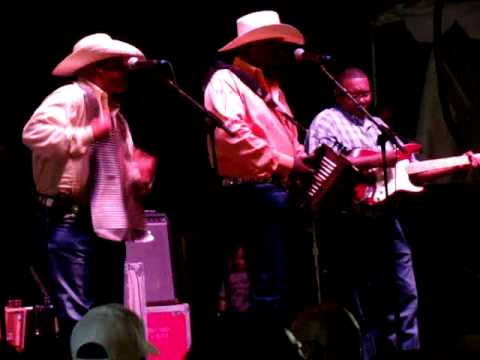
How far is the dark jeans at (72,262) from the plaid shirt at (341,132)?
2.04m

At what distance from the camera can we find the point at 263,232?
19.5 feet

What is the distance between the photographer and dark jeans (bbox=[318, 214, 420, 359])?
700 cm

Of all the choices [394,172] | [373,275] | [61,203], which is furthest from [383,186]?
[61,203]


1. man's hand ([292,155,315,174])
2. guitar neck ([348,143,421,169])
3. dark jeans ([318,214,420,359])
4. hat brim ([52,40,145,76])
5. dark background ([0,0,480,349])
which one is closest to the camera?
hat brim ([52,40,145,76])

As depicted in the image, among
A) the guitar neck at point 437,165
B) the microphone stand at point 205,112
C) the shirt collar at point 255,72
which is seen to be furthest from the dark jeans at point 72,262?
the guitar neck at point 437,165

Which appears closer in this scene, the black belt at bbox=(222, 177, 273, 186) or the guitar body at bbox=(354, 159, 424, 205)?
the black belt at bbox=(222, 177, 273, 186)

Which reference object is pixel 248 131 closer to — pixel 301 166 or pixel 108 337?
pixel 301 166

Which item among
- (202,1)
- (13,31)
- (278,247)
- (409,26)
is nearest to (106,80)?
(278,247)

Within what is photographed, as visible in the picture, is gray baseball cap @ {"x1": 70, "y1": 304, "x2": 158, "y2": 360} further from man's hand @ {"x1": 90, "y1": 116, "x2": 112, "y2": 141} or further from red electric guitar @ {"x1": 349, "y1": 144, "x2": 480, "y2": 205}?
red electric guitar @ {"x1": 349, "y1": 144, "x2": 480, "y2": 205}

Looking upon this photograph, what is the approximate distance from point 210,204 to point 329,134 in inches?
56.7

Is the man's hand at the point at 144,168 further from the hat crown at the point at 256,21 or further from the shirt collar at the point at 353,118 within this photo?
the shirt collar at the point at 353,118

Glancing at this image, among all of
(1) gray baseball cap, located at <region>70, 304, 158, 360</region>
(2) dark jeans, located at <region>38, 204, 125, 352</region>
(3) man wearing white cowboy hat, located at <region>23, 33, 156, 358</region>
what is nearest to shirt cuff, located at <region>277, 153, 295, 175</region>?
(3) man wearing white cowboy hat, located at <region>23, 33, 156, 358</region>

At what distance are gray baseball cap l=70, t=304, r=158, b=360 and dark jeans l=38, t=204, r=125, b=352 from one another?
93 centimetres

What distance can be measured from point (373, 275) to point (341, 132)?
1.13 metres
